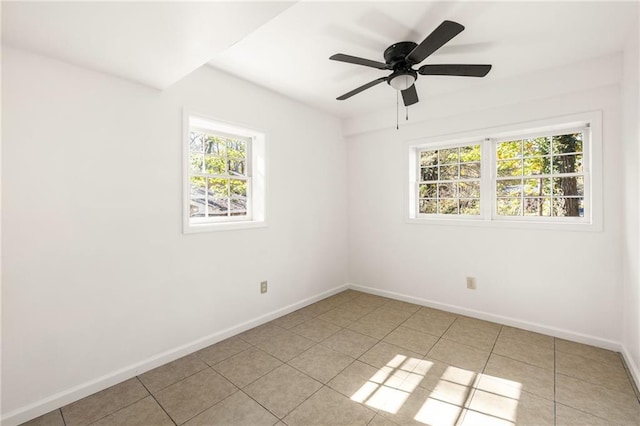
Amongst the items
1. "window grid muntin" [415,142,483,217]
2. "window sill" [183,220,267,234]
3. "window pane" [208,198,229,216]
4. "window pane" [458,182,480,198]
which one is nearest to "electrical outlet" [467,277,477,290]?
"window grid muntin" [415,142,483,217]

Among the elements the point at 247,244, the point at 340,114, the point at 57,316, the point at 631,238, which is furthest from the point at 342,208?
the point at 57,316

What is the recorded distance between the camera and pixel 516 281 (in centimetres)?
299

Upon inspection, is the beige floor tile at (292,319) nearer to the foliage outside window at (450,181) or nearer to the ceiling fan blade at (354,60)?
the foliage outside window at (450,181)

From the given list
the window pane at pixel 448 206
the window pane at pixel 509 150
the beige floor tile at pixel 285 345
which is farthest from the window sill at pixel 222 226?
the window pane at pixel 509 150

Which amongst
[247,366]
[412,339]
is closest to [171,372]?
[247,366]

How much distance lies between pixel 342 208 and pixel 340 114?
1.35 m

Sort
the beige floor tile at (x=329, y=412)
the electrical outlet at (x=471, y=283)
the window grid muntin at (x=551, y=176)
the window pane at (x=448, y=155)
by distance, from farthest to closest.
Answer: the window pane at (x=448, y=155) → the electrical outlet at (x=471, y=283) → the window grid muntin at (x=551, y=176) → the beige floor tile at (x=329, y=412)

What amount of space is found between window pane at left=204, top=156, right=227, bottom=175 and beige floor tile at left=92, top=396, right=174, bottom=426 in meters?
1.93

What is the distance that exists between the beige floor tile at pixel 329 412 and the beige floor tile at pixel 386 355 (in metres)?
0.52

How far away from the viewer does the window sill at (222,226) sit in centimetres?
255

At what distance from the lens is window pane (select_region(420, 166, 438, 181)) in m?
3.72

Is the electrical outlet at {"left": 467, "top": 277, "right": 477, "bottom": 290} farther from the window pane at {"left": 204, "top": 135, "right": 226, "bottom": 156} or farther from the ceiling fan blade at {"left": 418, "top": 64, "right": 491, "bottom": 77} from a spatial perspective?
the window pane at {"left": 204, "top": 135, "right": 226, "bottom": 156}

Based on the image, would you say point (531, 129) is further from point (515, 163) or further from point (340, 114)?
point (340, 114)

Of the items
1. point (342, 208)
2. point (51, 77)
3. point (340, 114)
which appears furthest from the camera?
point (342, 208)
